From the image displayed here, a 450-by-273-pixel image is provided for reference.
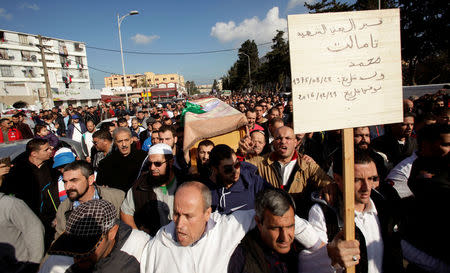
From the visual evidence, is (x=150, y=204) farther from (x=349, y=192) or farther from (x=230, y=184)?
(x=349, y=192)

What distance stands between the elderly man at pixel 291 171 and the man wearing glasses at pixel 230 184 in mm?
365

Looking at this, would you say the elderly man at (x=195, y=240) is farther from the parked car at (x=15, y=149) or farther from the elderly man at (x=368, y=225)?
the parked car at (x=15, y=149)

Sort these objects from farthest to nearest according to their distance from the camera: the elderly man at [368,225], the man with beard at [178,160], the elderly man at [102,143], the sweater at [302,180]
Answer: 1. the elderly man at [102,143]
2. the man with beard at [178,160]
3. the sweater at [302,180]
4. the elderly man at [368,225]

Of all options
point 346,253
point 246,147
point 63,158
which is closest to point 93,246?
point 346,253

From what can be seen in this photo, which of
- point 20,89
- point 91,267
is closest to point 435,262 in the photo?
point 91,267

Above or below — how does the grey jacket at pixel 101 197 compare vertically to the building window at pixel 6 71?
below

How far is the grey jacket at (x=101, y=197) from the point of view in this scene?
235cm

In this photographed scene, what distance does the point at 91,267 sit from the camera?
1494 millimetres

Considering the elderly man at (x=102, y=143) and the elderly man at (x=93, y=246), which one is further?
the elderly man at (x=102, y=143)

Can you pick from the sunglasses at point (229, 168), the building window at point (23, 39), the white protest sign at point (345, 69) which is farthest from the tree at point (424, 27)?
the building window at point (23, 39)

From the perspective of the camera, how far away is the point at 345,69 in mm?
1489

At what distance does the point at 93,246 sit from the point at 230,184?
4.44 feet

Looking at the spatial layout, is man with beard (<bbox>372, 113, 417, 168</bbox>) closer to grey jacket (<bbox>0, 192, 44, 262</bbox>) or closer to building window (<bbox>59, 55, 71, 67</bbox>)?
grey jacket (<bbox>0, 192, 44, 262</bbox>)

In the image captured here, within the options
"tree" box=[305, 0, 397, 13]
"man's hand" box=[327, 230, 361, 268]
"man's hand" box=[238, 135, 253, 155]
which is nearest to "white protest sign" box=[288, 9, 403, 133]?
"man's hand" box=[327, 230, 361, 268]
